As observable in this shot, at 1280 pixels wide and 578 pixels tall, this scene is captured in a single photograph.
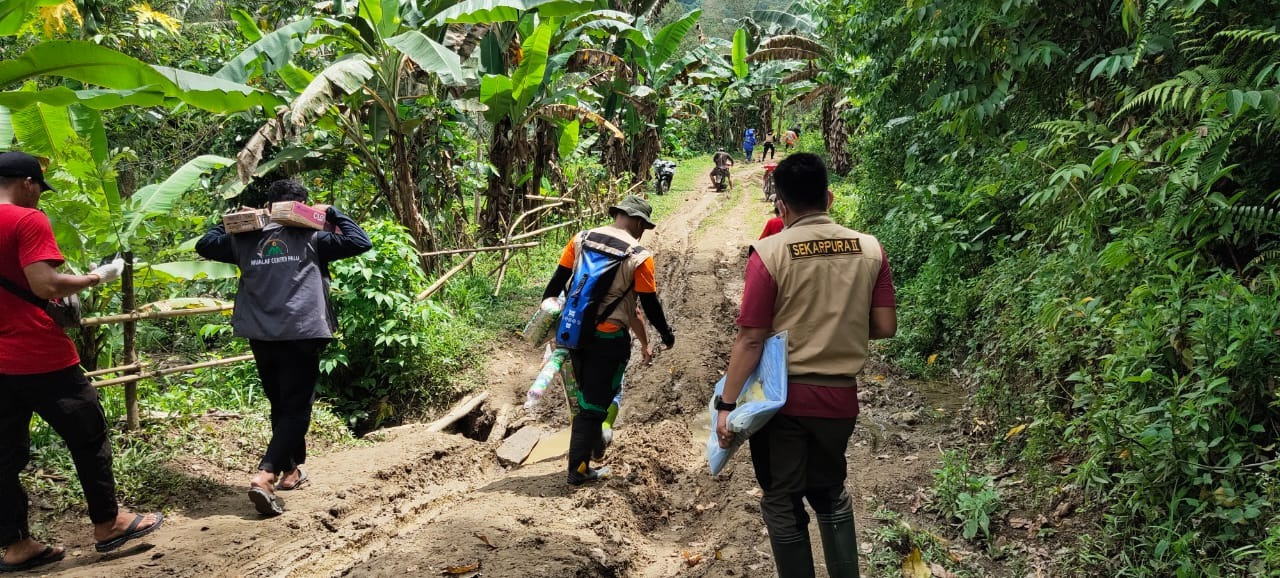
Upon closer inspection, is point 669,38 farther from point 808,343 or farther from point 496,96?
point 808,343

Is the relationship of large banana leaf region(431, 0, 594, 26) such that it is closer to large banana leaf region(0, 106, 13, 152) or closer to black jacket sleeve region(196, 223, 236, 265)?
large banana leaf region(0, 106, 13, 152)

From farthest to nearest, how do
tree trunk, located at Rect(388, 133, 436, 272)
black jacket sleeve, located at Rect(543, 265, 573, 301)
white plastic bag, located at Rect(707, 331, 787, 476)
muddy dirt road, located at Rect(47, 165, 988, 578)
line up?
tree trunk, located at Rect(388, 133, 436, 272) < black jacket sleeve, located at Rect(543, 265, 573, 301) < muddy dirt road, located at Rect(47, 165, 988, 578) < white plastic bag, located at Rect(707, 331, 787, 476)

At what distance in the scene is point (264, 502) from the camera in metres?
4.42

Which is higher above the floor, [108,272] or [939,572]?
[108,272]

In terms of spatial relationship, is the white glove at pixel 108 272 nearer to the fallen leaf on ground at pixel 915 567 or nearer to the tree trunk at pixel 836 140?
the fallen leaf on ground at pixel 915 567

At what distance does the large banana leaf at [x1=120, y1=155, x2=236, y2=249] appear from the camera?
4781mm

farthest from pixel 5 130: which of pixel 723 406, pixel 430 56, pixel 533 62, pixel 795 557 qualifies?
pixel 795 557

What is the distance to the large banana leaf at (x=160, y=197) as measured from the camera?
4781 millimetres

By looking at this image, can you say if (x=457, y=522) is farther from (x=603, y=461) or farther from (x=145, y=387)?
(x=145, y=387)

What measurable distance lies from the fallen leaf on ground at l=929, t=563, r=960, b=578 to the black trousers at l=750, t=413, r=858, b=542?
949 mm

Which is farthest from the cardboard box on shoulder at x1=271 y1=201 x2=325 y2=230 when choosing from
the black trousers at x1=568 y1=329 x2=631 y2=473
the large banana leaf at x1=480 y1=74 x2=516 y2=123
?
the large banana leaf at x1=480 y1=74 x2=516 y2=123

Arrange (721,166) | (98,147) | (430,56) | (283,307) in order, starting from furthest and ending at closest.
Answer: (721,166)
(430,56)
(98,147)
(283,307)

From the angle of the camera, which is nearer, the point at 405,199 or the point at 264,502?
the point at 264,502

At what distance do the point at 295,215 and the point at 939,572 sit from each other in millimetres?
4090
